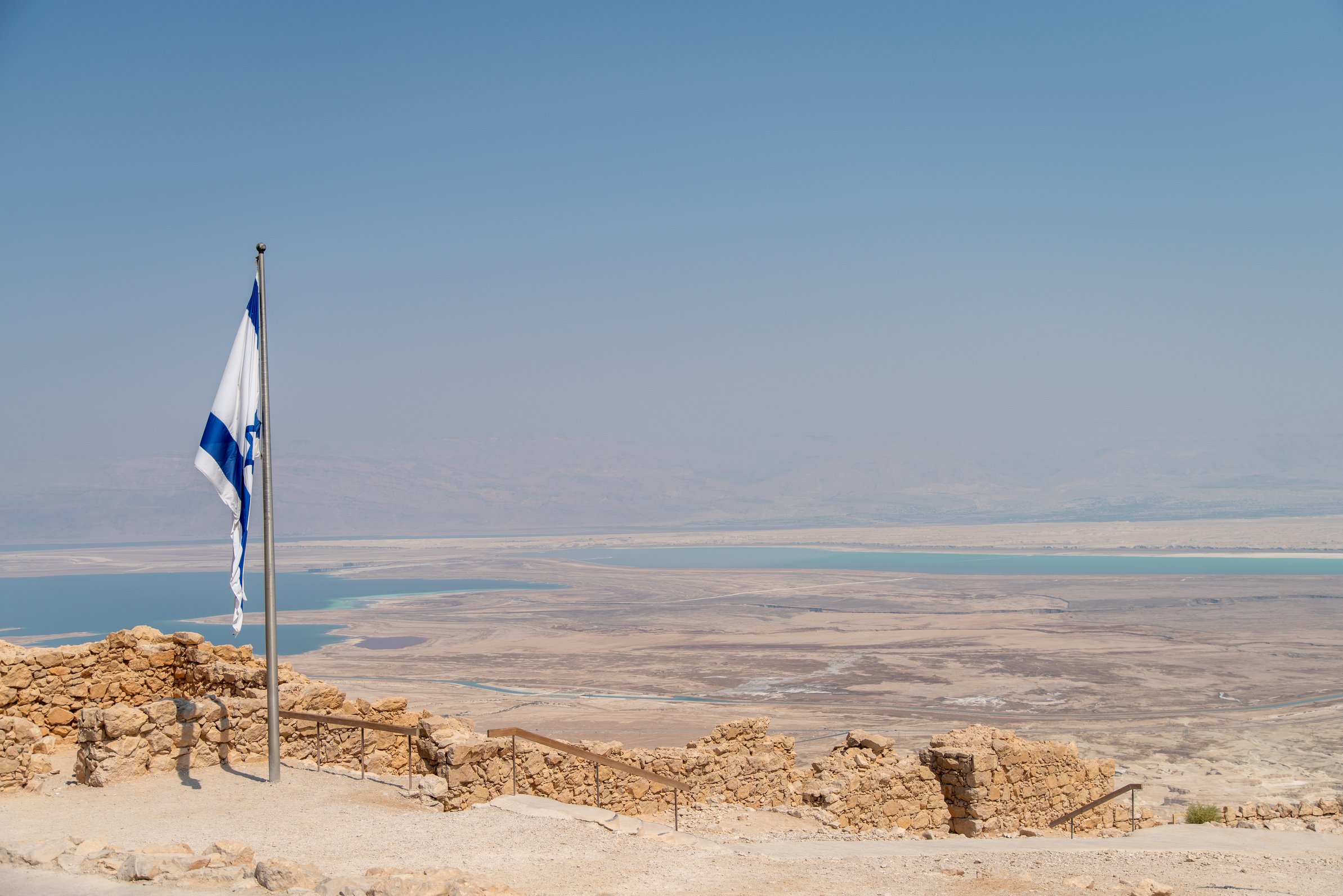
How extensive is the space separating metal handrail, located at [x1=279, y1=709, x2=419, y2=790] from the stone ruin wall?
0.36 ft

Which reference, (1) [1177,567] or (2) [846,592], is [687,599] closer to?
(2) [846,592]

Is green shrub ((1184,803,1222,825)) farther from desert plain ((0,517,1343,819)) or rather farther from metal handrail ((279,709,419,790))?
metal handrail ((279,709,419,790))

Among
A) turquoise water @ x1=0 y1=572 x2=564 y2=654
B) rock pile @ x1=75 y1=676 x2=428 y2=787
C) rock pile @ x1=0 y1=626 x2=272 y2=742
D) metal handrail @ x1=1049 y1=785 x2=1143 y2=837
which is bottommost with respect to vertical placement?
turquoise water @ x1=0 y1=572 x2=564 y2=654

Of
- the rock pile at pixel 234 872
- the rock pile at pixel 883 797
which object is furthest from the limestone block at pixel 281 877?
the rock pile at pixel 883 797

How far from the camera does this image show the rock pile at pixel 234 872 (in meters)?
6.64

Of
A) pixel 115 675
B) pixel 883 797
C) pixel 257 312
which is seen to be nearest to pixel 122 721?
pixel 115 675

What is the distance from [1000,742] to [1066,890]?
598cm

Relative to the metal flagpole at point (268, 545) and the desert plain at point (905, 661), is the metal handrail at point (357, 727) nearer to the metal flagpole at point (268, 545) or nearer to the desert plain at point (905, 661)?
the metal flagpole at point (268, 545)

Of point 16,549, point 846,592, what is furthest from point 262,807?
point 16,549

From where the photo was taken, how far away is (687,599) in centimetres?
7919

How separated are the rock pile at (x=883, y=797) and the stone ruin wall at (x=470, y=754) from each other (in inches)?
0.8

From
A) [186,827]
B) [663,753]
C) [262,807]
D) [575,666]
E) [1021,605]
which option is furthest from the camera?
[1021,605]

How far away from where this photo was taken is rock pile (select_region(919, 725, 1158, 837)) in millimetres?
13359

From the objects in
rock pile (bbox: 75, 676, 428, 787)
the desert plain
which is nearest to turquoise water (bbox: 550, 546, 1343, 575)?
the desert plain
